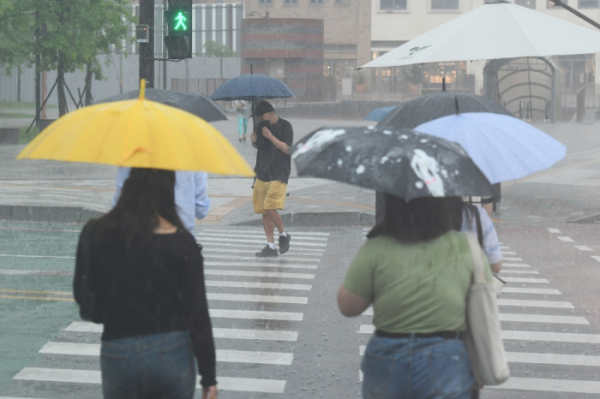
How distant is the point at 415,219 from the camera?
3273 millimetres

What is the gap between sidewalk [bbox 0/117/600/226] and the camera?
14461mm

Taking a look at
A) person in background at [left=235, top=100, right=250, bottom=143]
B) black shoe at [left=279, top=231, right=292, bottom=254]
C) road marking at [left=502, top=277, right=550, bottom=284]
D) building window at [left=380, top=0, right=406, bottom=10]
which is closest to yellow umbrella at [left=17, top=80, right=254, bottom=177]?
road marking at [left=502, top=277, right=550, bottom=284]

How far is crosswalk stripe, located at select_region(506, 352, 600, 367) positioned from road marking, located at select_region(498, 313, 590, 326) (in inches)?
43.3

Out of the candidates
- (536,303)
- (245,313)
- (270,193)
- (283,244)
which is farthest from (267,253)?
(536,303)

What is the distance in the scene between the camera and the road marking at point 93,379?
5887 mm

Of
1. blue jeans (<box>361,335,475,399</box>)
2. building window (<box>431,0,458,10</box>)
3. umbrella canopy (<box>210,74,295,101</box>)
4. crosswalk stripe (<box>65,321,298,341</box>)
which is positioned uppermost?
building window (<box>431,0,458,10</box>)

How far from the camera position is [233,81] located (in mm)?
11781

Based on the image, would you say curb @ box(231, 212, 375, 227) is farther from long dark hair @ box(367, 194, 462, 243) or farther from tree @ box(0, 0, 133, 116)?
tree @ box(0, 0, 133, 116)

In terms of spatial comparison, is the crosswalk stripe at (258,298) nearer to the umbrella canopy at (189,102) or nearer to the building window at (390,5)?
the umbrella canopy at (189,102)

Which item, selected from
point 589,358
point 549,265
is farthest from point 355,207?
point 589,358

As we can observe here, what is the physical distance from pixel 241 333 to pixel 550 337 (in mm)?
2548

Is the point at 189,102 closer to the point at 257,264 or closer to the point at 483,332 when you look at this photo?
the point at 483,332

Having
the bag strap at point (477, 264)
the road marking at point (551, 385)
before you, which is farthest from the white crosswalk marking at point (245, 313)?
the bag strap at point (477, 264)

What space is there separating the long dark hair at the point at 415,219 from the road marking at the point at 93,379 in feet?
9.28
